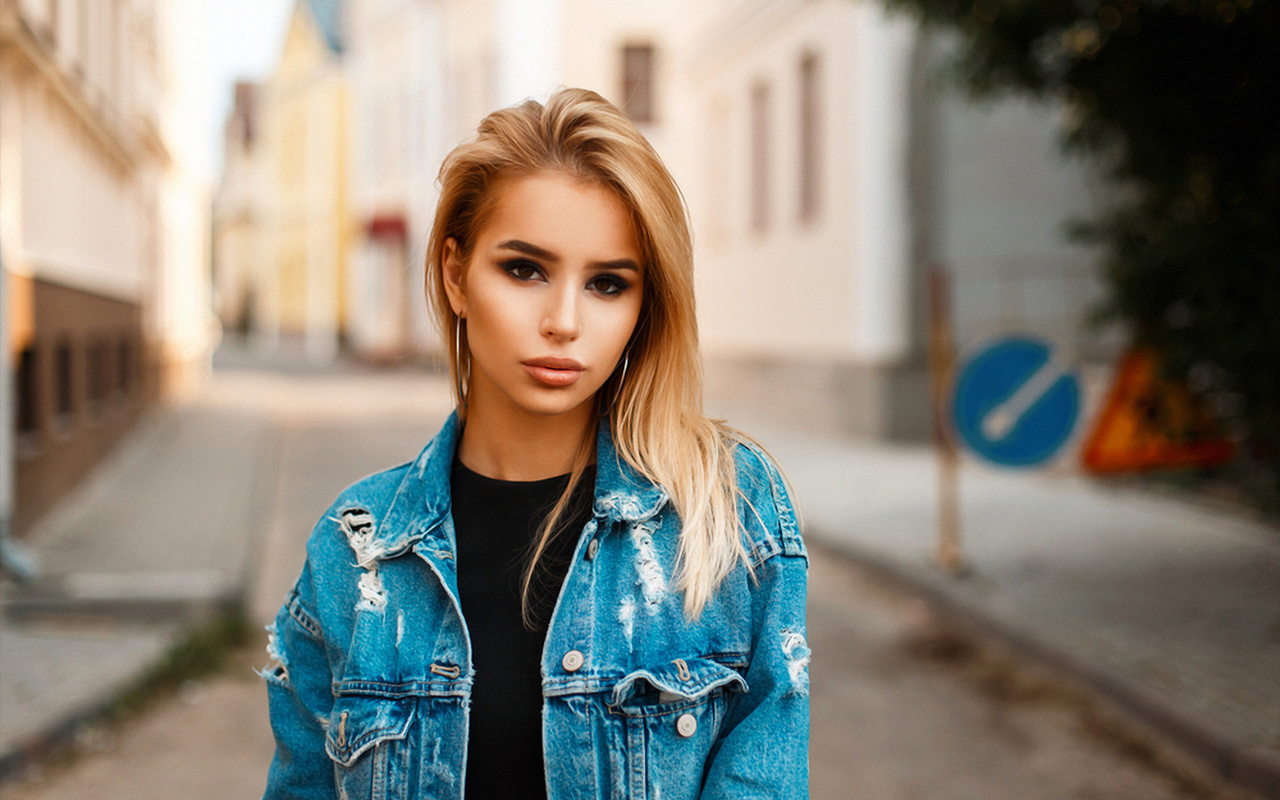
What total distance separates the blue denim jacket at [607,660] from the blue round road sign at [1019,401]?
5.59 m

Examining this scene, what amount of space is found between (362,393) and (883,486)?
1456 centimetres

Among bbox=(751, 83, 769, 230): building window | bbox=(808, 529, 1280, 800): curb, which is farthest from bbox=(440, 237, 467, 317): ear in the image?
bbox=(751, 83, 769, 230): building window

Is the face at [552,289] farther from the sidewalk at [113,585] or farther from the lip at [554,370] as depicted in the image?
the sidewalk at [113,585]

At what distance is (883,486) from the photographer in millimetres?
11203

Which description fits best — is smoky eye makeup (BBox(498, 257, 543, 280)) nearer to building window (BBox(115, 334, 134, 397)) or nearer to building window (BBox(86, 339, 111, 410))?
building window (BBox(86, 339, 111, 410))

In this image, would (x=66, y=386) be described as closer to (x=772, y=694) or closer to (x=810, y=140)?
(x=772, y=694)

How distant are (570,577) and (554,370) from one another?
286mm

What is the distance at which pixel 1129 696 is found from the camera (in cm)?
505

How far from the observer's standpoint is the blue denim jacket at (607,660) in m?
1.57

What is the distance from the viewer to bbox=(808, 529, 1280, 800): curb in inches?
167

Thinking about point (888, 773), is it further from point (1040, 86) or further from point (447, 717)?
point (1040, 86)

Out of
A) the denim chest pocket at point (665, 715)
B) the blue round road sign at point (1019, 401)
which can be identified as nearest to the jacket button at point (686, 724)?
the denim chest pocket at point (665, 715)

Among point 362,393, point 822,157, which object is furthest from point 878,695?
point 362,393

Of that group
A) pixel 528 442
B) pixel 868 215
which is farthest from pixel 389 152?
pixel 528 442
